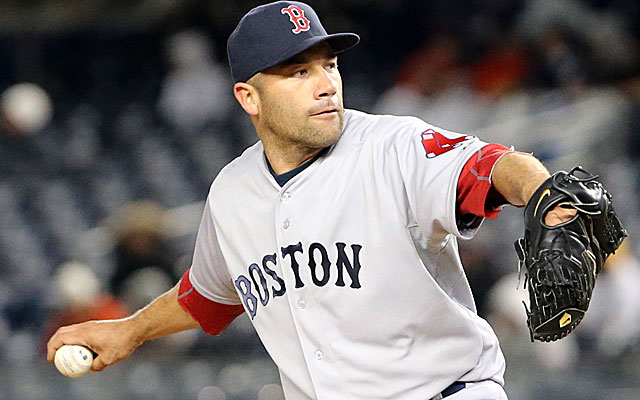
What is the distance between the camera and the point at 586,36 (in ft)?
21.9

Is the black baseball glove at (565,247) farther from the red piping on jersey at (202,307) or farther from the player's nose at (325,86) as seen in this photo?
the red piping on jersey at (202,307)

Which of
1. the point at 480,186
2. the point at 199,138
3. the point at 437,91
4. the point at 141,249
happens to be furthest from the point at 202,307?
the point at 199,138

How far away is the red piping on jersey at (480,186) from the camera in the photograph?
5.94 feet

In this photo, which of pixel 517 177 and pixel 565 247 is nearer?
pixel 565 247

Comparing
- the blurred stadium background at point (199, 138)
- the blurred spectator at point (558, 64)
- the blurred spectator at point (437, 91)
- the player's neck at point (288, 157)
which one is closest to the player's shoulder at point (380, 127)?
the player's neck at point (288, 157)

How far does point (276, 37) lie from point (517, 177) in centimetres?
78

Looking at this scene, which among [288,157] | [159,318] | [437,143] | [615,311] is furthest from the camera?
[615,311]

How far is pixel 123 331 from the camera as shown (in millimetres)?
2699

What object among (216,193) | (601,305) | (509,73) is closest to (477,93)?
(509,73)

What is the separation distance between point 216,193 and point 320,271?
1.55 feet

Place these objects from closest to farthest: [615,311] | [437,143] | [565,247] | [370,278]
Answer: [565,247], [437,143], [370,278], [615,311]

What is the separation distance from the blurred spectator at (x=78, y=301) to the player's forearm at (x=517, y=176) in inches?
185

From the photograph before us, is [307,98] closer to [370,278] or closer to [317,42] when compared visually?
[317,42]

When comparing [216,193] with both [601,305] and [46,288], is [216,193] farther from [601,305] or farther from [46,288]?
[46,288]
